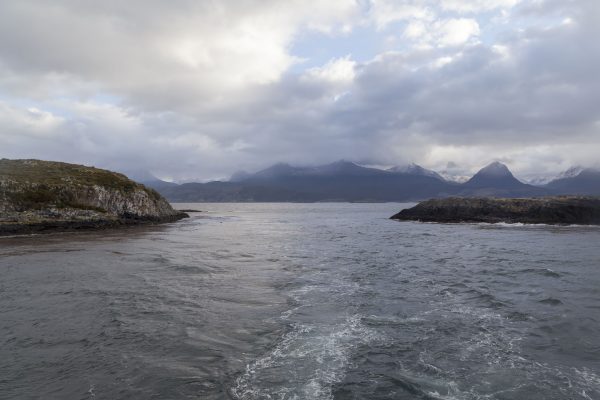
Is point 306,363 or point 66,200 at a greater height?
point 66,200

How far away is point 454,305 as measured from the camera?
19.9 metres

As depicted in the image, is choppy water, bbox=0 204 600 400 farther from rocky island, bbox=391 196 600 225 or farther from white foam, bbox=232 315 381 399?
rocky island, bbox=391 196 600 225

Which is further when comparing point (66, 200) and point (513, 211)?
point (513, 211)

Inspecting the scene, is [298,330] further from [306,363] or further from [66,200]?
[66,200]

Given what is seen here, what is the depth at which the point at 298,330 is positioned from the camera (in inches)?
639

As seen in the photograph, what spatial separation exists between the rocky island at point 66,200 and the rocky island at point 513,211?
224ft

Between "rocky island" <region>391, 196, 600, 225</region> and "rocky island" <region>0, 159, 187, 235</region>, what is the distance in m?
68.3

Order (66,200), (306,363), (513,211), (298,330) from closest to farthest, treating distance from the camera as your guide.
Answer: (306,363)
(298,330)
(66,200)
(513,211)

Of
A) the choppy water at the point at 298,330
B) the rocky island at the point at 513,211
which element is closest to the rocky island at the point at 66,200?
the choppy water at the point at 298,330

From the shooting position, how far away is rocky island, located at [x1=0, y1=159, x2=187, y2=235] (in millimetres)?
61969

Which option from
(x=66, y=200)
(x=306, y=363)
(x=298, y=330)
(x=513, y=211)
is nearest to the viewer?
(x=306, y=363)

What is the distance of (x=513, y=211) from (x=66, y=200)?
314 ft

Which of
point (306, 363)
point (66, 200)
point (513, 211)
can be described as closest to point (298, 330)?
point (306, 363)

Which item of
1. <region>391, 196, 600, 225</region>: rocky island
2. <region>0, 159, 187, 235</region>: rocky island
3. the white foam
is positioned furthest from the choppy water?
<region>391, 196, 600, 225</region>: rocky island
